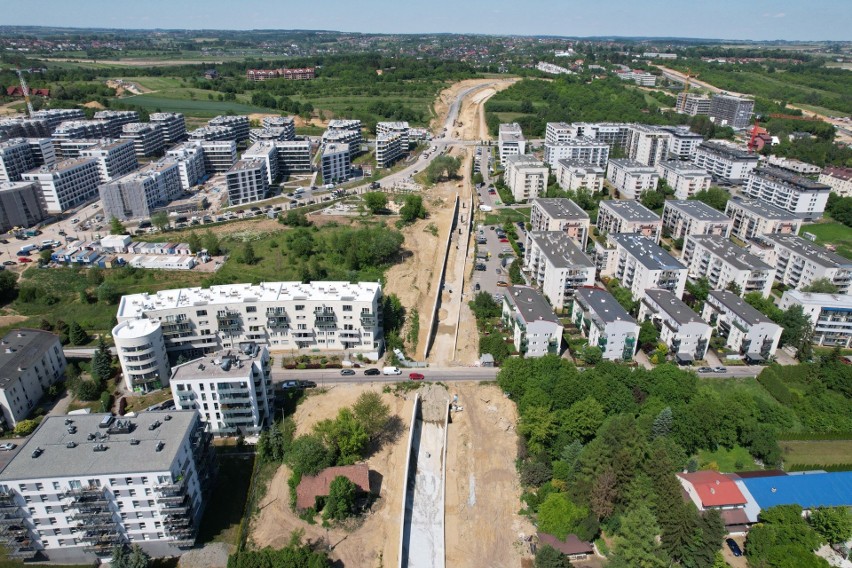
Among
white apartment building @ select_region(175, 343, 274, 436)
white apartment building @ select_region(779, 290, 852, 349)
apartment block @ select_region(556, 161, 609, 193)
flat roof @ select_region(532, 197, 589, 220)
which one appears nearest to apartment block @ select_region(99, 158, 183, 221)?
white apartment building @ select_region(175, 343, 274, 436)

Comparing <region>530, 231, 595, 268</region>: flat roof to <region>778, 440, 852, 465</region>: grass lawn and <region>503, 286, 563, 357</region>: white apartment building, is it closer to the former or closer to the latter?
<region>503, 286, 563, 357</region>: white apartment building

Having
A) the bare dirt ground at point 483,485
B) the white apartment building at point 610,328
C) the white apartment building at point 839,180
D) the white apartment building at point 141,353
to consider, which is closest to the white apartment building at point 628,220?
the white apartment building at point 610,328

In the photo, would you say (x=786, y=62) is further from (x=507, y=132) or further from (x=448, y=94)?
(x=507, y=132)

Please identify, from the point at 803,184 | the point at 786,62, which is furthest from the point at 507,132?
the point at 786,62

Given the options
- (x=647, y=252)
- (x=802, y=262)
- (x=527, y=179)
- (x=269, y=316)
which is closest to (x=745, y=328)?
(x=647, y=252)

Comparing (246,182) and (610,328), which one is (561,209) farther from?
(246,182)
